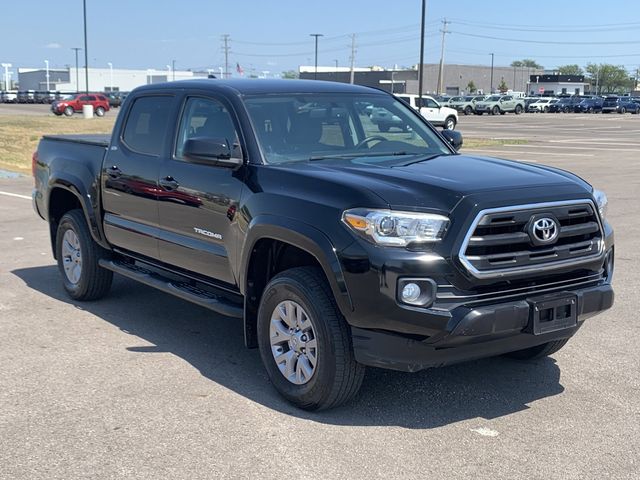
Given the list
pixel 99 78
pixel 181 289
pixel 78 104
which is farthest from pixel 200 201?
pixel 99 78

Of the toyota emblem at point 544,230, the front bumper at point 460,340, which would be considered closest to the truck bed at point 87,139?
the front bumper at point 460,340

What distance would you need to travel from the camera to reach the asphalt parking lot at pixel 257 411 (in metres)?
3.85

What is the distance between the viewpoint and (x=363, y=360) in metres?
4.16

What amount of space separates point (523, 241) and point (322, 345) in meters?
1.22

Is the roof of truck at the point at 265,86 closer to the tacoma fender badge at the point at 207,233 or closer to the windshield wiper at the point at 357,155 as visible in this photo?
the windshield wiper at the point at 357,155

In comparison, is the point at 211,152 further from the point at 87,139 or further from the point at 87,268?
the point at 87,139

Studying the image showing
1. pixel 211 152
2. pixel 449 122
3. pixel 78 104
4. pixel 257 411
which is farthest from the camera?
pixel 78 104

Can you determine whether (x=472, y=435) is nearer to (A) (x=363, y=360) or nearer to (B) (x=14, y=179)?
(A) (x=363, y=360)

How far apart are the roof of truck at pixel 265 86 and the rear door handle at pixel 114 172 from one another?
721 mm

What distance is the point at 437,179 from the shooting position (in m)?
4.38

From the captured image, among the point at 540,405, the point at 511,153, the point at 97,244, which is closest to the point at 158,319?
the point at 97,244

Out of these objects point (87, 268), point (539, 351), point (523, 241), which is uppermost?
point (523, 241)

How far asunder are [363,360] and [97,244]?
3534mm

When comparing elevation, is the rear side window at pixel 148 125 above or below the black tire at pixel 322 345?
above
